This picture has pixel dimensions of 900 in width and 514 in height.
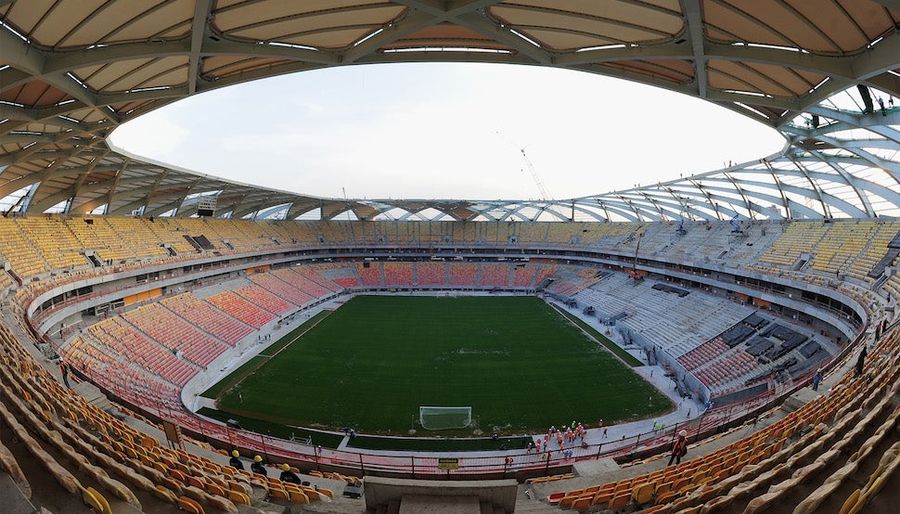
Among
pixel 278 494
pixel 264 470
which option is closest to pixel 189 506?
pixel 278 494

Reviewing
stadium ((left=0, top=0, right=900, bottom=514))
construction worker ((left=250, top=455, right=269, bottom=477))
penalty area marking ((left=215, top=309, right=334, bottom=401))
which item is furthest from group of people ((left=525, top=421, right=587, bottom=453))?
penalty area marking ((left=215, top=309, right=334, bottom=401))

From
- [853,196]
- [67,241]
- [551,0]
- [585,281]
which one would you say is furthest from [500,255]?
[551,0]

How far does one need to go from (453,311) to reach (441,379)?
58.3 ft

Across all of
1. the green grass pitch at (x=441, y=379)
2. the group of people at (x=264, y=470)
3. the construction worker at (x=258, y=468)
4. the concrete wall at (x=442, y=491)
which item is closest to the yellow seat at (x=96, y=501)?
the concrete wall at (x=442, y=491)

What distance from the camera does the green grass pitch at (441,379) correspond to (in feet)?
64.0

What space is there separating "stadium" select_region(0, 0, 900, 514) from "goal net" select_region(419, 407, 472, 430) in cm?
22

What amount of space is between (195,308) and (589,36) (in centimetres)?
3257

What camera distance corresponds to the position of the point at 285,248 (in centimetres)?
5009

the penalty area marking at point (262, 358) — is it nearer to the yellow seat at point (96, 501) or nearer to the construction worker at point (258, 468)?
the construction worker at point (258, 468)

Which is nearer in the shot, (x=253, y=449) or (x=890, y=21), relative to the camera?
(x=890, y=21)

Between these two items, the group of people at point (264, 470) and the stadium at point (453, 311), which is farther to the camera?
the group of people at point (264, 470)

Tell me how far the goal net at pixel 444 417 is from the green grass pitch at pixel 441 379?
481 mm

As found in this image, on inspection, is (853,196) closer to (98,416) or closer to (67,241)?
(98,416)

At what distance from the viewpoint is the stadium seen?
23.2 ft
